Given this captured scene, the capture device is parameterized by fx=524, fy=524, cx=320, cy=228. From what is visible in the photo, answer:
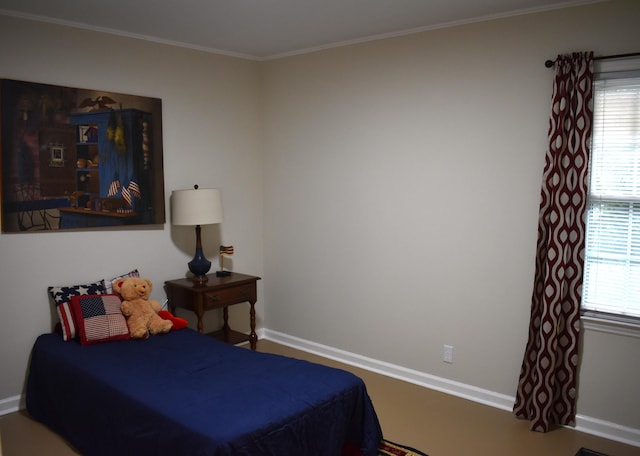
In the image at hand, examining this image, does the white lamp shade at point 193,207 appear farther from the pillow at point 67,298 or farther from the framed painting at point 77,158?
the pillow at point 67,298

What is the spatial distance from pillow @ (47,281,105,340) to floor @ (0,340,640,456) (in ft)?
1.93

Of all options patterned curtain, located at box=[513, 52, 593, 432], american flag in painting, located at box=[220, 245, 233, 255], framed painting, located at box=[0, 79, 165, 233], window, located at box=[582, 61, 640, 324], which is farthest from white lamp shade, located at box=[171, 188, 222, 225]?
window, located at box=[582, 61, 640, 324]

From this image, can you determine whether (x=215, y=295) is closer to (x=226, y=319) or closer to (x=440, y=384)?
(x=226, y=319)

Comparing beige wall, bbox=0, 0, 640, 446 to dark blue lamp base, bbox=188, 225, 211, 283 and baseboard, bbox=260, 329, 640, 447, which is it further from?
dark blue lamp base, bbox=188, 225, 211, 283

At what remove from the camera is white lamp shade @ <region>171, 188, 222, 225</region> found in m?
3.91

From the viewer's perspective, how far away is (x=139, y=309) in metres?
3.55

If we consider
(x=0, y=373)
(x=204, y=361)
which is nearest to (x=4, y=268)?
(x=0, y=373)

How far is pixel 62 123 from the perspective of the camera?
348cm

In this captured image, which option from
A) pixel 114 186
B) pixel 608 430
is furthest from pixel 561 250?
pixel 114 186

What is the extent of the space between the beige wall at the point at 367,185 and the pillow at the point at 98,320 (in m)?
0.31

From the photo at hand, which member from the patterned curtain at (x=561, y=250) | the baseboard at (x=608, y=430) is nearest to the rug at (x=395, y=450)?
the patterned curtain at (x=561, y=250)

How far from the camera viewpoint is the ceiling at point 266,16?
309 centimetres

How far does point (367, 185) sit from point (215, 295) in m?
1.42

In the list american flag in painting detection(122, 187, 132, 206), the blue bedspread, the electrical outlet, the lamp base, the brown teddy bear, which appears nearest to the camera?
the blue bedspread
